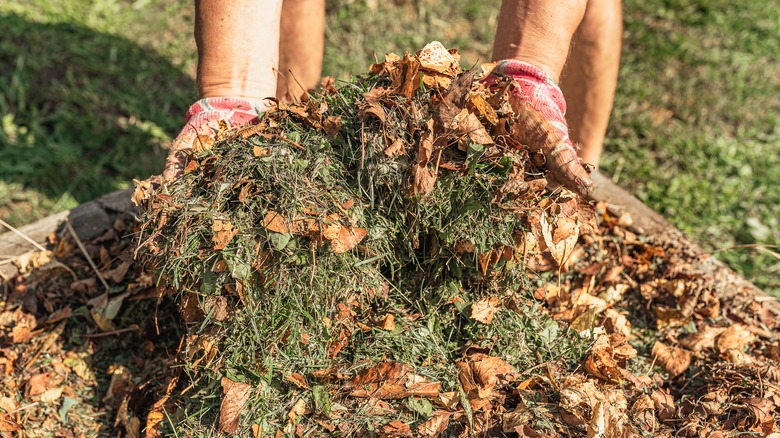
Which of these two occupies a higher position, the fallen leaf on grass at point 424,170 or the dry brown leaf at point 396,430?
the fallen leaf on grass at point 424,170

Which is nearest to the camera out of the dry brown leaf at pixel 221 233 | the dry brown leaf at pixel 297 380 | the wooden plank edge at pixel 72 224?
the dry brown leaf at pixel 221 233

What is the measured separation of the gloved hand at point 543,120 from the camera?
6.14ft

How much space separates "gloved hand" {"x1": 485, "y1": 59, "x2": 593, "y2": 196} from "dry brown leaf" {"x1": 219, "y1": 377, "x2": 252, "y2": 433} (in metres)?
1.08

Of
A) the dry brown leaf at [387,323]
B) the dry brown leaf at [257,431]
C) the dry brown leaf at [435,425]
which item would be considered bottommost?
the dry brown leaf at [257,431]

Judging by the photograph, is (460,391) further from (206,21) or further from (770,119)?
(770,119)

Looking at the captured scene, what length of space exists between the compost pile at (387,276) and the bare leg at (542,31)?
0.23 m

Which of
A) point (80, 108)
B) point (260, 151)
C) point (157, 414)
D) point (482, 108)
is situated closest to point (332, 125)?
point (260, 151)

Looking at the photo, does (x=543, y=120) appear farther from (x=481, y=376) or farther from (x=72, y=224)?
(x=72, y=224)

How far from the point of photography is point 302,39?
11.0ft

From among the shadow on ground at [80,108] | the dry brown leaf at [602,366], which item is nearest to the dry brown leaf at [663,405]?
the dry brown leaf at [602,366]

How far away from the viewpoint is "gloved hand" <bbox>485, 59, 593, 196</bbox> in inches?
73.6

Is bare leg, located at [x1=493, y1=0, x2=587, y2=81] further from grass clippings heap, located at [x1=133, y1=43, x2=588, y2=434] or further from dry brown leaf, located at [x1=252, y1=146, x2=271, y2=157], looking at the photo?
dry brown leaf, located at [x1=252, y1=146, x2=271, y2=157]

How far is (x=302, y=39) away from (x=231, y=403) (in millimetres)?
2031

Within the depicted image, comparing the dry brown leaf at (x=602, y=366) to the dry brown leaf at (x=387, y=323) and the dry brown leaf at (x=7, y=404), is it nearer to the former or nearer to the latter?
the dry brown leaf at (x=387, y=323)
